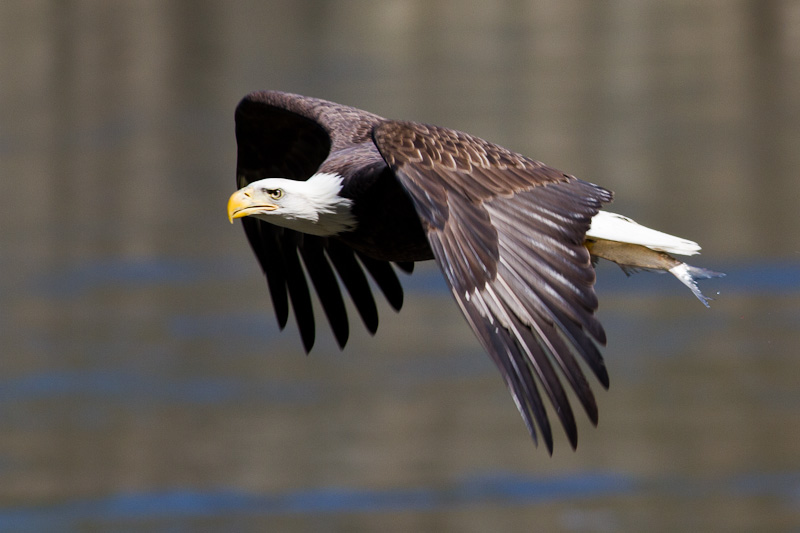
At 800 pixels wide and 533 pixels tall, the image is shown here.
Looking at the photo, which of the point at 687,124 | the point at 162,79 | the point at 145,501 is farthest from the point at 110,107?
the point at 145,501

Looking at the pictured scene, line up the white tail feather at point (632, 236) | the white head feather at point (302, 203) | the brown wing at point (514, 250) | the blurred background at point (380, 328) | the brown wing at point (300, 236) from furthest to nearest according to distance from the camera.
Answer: the blurred background at point (380, 328) → the brown wing at point (300, 236) → the white head feather at point (302, 203) → the white tail feather at point (632, 236) → the brown wing at point (514, 250)

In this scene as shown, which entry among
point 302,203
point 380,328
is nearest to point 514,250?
point 302,203

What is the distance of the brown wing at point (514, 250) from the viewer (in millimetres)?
5230

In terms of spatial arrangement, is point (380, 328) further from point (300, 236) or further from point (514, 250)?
point (514, 250)

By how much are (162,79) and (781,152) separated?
11806 millimetres

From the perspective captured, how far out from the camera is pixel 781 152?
72.2ft

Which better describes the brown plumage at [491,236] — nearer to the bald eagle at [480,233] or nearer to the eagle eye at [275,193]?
the bald eagle at [480,233]

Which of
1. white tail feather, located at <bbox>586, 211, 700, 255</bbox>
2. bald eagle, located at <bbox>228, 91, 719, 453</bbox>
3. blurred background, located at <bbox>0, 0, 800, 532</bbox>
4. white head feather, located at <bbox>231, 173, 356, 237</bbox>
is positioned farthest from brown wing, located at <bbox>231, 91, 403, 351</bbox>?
blurred background, located at <bbox>0, 0, 800, 532</bbox>

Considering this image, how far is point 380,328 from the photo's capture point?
17047 millimetres

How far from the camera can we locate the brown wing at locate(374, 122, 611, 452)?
5.23 meters

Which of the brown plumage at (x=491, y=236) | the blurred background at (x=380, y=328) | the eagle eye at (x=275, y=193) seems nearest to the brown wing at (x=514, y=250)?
the brown plumage at (x=491, y=236)

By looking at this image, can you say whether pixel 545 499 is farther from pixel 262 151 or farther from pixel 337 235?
pixel 337 235

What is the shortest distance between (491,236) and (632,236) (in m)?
0.92

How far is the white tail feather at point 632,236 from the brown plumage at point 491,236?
188 millimetres
